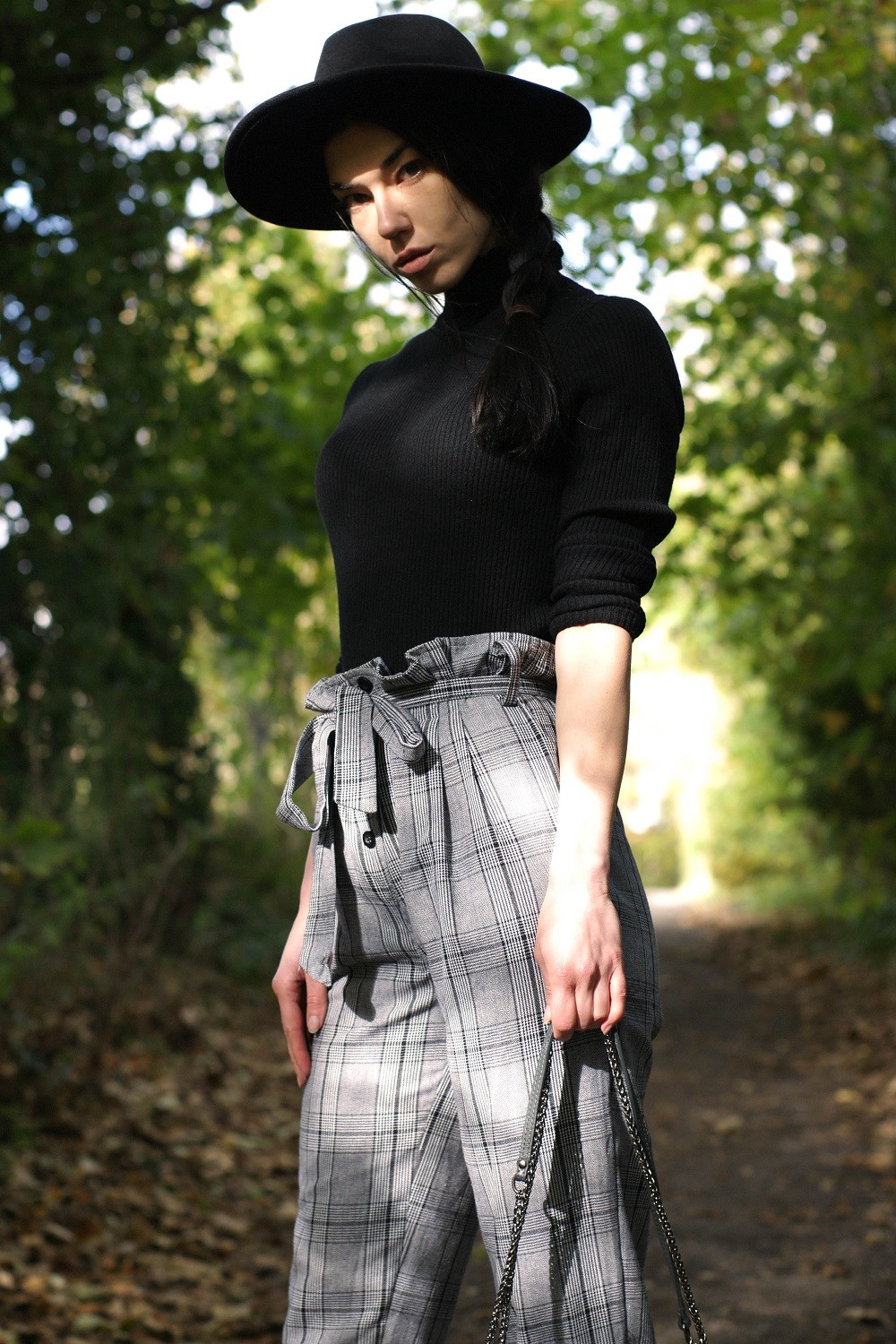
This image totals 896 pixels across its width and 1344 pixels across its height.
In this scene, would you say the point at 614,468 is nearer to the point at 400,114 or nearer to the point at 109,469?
the point at 400,114

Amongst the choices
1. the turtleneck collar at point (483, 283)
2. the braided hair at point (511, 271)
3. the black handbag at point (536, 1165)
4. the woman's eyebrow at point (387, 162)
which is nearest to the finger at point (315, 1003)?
the black handbag at point (536, 1165)

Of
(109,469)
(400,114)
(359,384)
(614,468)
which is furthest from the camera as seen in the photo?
(109,469)

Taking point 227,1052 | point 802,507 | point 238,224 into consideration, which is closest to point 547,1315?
point 227,1052

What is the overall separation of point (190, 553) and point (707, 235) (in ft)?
11.4

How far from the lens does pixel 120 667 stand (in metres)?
6.36

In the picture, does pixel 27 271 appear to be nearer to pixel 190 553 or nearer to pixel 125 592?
pixel 125 592

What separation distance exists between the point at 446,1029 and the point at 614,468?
0.68 metres

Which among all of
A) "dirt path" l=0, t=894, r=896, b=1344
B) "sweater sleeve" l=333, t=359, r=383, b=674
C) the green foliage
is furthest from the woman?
the green foliage

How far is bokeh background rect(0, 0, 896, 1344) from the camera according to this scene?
16.2 ft

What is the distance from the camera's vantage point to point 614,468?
1576 mm

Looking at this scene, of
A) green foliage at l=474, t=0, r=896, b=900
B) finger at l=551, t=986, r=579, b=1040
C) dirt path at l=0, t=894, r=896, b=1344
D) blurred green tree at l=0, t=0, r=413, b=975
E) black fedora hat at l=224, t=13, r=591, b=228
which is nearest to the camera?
finger at l=551, t=986, r=579, b=1040

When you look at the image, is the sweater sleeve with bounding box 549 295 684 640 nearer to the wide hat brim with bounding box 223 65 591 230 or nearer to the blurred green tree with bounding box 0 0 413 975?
the wide hat brim with bounding box 223 65 591 230

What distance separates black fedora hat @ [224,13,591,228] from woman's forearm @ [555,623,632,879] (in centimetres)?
67

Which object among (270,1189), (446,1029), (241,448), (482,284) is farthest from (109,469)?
(446,1029)
